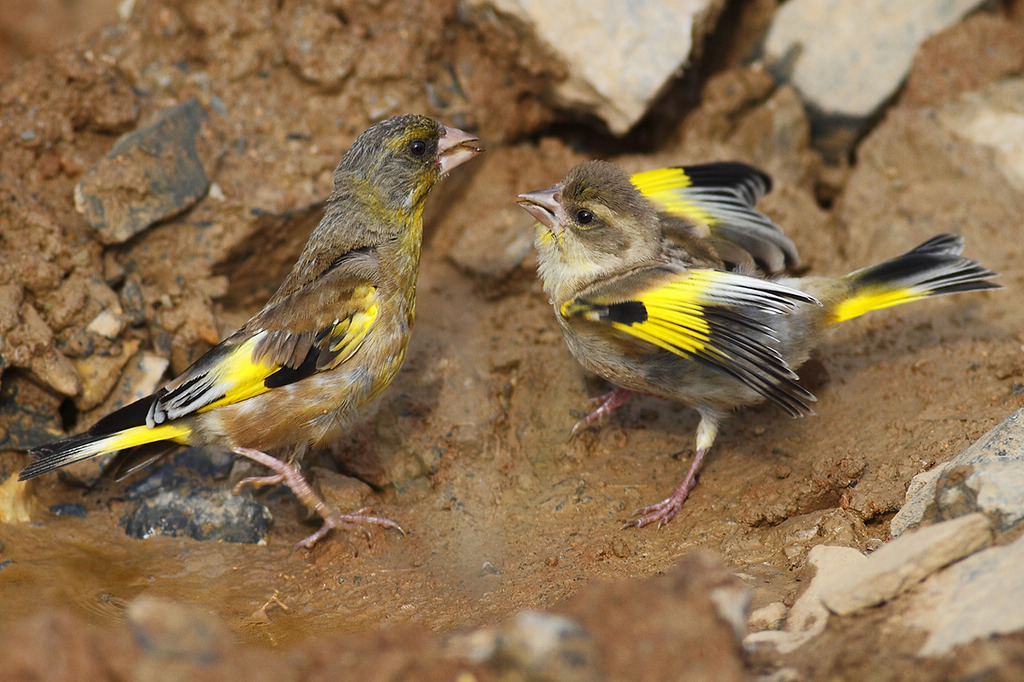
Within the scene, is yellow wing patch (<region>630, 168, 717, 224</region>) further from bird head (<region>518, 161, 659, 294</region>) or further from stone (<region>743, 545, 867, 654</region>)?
stone (<region>743, 545, 867, 654</region>)

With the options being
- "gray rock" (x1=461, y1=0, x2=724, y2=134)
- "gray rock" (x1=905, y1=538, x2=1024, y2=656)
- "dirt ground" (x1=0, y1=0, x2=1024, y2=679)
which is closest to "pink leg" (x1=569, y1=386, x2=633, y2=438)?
"dirt ground" (x1=0, y1=0, x2=1024, y2=679)

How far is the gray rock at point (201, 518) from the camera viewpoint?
4.65 meters

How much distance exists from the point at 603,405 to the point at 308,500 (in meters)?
1.74

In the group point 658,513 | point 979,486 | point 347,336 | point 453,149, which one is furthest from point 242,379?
point 979,486

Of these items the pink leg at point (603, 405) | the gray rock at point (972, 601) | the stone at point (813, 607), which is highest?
the gray rock at point (972, 601)

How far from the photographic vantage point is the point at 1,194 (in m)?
4.98

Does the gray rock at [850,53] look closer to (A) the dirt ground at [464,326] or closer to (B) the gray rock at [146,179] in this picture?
(A) the dirt ground at [464,326]

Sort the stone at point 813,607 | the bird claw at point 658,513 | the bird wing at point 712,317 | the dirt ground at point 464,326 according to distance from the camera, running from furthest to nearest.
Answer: the bird claw at point 658,513
the dirt ground at point 464,326
the bird wing at point 712,317
the stone at point 813,607

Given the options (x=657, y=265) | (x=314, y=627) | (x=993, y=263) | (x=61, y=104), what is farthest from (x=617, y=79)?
(x=314, y=627)

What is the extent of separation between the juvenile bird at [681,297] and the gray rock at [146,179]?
7.37ft

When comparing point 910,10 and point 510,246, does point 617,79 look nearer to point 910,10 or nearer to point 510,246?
point 510,246

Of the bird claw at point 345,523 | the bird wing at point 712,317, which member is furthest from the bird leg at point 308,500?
the bird wing at point 712,317

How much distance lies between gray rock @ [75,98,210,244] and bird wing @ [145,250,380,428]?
4.35ft

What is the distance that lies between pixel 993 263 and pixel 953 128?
115 centimetres
